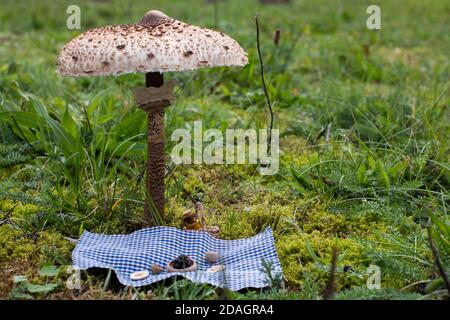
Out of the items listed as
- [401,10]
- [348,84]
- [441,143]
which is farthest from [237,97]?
[401,10]

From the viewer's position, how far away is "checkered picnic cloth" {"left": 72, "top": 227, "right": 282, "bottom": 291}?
2.37 m

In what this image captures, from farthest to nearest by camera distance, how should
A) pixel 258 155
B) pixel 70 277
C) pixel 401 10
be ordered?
pixel 401 10 < pixel 258 155 < pixel 70 277

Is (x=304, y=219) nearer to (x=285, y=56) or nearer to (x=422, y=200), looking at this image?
(x=422, y=200)

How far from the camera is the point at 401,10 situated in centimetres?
1034

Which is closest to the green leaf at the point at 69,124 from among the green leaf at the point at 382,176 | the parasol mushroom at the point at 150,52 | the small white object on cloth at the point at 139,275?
the parasol mushroom at the point at 150,52

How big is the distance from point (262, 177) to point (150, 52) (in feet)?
4.74

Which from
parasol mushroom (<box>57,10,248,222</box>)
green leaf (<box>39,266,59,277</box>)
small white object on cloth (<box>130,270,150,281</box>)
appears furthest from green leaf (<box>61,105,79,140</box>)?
small white object on cloth (<box>130,270,150,281</box>)

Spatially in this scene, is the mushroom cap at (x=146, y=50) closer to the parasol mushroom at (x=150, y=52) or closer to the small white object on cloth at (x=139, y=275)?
the parasol mushroom at (x=150, y=52)

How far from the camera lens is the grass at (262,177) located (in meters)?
2.48

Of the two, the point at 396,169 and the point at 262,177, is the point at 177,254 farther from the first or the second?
the point at 396,169

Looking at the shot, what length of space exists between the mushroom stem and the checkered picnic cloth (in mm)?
168

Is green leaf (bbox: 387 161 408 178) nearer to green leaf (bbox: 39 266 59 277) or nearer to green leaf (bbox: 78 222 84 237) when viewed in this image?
green leaf (bbox: 78 222 84 237)
